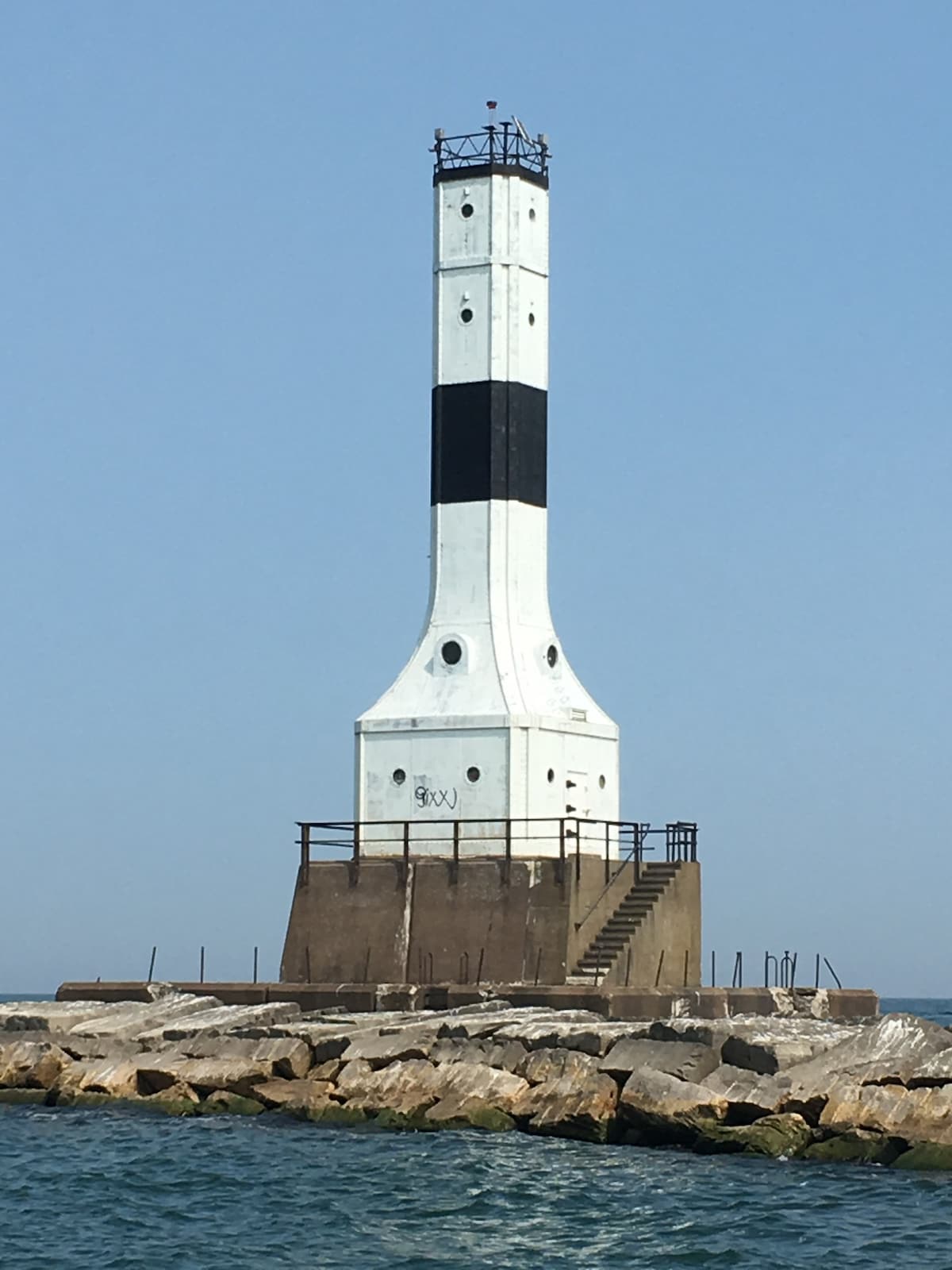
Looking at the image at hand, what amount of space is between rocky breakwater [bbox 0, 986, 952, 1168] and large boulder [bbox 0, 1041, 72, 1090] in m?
0.02

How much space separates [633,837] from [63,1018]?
8324mm

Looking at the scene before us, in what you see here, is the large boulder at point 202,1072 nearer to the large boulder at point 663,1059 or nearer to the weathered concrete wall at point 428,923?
the weathered concrete wall at point 428,923

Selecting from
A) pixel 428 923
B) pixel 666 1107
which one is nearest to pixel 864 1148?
pixel 666 1107

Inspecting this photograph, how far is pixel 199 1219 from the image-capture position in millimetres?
23859

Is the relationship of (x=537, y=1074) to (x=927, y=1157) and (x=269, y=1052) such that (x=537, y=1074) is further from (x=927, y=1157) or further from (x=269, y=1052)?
(x=927, y=1157)

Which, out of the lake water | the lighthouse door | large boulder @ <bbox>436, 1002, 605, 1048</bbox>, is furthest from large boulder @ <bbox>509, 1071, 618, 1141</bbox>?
the lighthouse door

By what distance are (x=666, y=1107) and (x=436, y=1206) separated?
11.4ft

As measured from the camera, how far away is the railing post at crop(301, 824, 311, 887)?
115ft

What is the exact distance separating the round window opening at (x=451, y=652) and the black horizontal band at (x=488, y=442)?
2029 millimetres

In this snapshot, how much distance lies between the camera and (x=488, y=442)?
116 feet

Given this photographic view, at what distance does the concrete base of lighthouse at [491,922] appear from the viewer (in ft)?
109

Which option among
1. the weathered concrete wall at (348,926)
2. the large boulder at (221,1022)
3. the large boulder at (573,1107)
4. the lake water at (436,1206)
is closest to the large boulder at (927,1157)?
the lake water at (436,1206)

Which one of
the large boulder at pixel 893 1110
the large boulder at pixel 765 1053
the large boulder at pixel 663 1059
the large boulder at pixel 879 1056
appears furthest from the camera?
the large boulder at pixel 663 1059

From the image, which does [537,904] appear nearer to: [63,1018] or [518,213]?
[63,1018]
